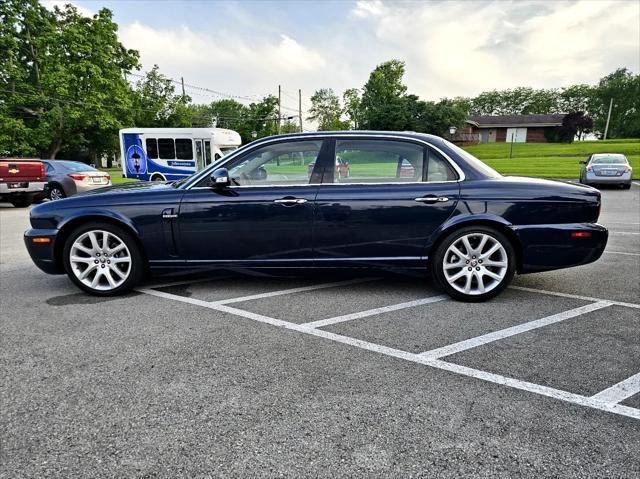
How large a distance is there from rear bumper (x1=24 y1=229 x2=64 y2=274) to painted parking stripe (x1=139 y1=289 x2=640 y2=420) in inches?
61.0

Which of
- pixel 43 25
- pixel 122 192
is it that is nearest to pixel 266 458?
pixel 122 192

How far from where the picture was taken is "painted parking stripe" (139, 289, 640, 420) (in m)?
2.32

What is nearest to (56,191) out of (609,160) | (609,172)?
(609,172)

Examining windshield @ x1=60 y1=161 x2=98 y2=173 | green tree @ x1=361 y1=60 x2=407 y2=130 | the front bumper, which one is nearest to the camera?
windshield @ x1=60 y1=161 x2=98 y2=173

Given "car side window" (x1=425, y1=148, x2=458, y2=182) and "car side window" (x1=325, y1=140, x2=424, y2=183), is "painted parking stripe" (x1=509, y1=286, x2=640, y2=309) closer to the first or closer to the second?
"car side window" (x1=425, y1=148, x2=458, y2=182)

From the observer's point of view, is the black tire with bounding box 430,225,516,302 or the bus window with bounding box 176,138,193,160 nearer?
the black tire with bounding box 430,225,516,302

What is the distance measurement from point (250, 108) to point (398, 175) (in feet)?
199

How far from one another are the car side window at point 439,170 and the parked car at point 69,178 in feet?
40.3

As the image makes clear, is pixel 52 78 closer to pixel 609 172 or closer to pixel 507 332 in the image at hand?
pixel 609 172

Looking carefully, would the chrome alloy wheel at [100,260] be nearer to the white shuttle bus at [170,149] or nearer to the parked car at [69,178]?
the parked car at [69,178]

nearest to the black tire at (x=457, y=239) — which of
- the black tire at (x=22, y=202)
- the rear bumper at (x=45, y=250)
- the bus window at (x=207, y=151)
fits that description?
the rear bumper at (x=45, y=250)

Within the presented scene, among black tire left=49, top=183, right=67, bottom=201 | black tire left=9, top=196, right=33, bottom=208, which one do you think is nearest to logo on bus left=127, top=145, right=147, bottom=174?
black tire left=49, top=183, right=67, bottom=201

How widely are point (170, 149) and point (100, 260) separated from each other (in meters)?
15.8

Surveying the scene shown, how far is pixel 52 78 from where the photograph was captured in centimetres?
2920
